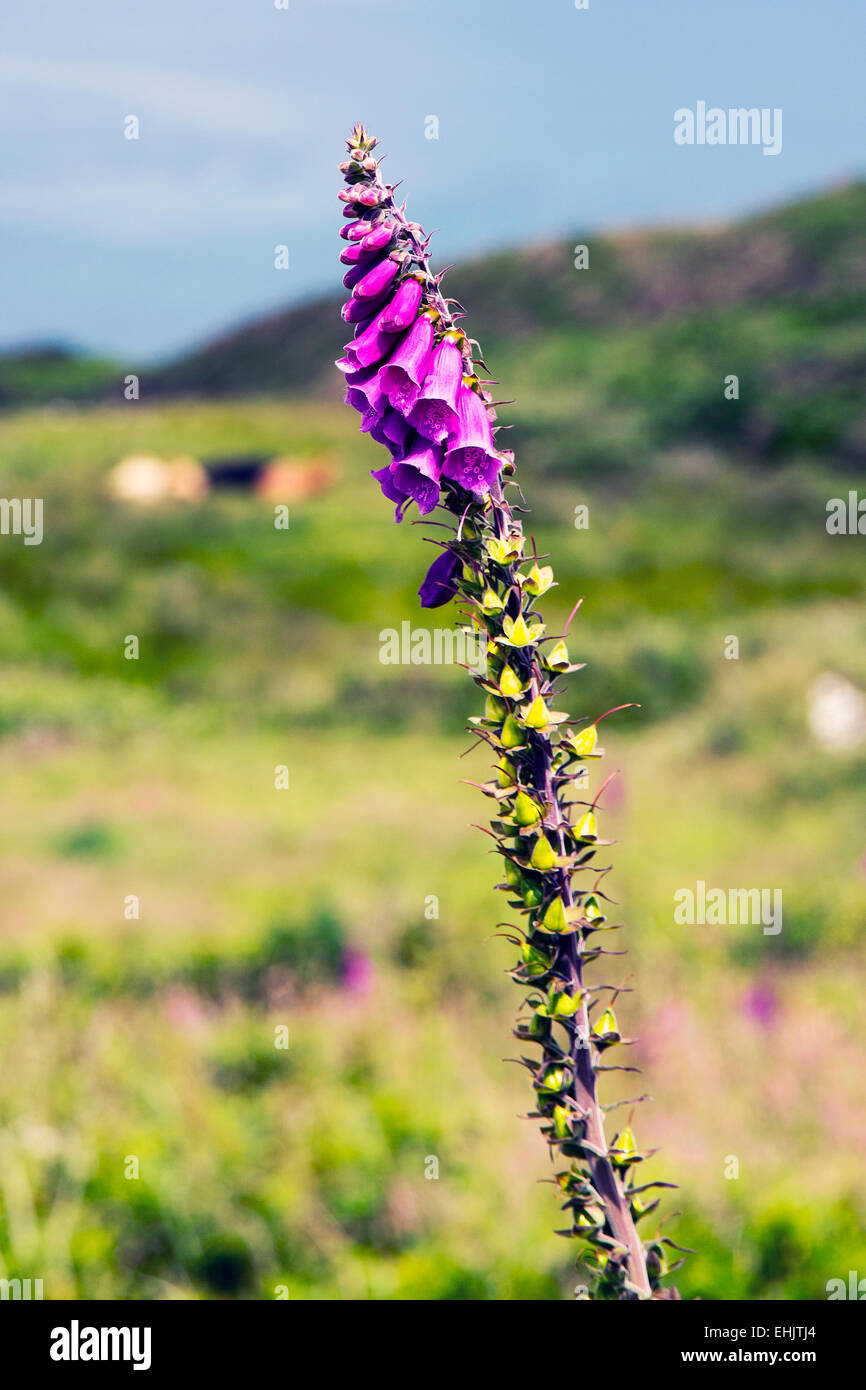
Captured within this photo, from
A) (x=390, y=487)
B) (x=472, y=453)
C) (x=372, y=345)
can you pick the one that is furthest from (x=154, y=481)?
(x=472, y=453)

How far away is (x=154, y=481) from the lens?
169 feet

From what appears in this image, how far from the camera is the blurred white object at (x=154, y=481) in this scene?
4988 cm

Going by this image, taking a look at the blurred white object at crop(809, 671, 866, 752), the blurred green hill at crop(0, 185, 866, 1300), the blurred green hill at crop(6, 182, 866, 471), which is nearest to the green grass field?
the blurred green hill at crop(0, 185, 866, 1300)

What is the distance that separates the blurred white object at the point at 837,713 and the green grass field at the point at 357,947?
46cm

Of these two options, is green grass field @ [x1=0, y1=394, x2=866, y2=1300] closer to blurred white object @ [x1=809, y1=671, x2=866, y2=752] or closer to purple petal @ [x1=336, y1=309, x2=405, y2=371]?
blurred white object @ [x1=809, y1=671, x2=866, y2=752]

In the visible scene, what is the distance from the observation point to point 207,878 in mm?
18547

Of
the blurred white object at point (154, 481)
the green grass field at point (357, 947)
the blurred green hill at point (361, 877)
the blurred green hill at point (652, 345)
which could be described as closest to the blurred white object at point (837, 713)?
the blurred green hill at point (361, 877)

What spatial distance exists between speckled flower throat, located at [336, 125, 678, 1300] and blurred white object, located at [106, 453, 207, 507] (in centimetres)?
4966

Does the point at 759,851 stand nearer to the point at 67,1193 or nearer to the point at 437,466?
the point at 67,1193

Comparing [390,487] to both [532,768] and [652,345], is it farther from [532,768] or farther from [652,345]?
[652,345]

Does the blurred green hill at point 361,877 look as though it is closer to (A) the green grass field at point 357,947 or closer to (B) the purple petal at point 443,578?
(A) the green grass field at point 357,947

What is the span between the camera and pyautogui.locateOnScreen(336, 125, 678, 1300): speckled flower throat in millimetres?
1482

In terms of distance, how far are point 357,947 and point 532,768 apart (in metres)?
12.8

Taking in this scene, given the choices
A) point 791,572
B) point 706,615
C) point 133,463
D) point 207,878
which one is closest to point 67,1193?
point 207,878
